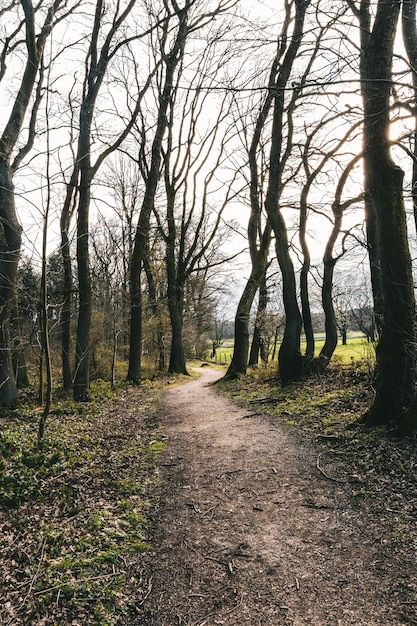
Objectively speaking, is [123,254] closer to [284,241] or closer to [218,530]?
[284,241]

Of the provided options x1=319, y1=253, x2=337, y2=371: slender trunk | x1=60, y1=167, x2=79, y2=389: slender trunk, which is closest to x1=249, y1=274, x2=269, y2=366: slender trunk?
x1=319, y1=253, x2=337, y2=371: slender trunk

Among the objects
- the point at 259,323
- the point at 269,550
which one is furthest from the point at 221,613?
the point at 259,323

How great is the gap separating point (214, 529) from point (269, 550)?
2.29ft

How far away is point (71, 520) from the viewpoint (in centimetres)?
Result: 454

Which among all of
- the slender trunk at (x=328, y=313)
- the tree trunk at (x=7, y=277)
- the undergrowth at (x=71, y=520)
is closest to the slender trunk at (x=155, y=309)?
the slender trunk at (x=328, y=313)

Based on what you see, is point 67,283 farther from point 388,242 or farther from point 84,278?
point 388,242

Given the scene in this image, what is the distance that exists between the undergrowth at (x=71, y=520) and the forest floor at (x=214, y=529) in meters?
0.01

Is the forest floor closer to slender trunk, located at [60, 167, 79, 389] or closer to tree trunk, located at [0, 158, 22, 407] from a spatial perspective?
tree trunk, located at [0, 158, 22, 407]

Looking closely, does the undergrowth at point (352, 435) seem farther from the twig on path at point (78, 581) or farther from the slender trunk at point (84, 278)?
the slender trunk at point (84, 278)

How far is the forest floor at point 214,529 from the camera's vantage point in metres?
3.17

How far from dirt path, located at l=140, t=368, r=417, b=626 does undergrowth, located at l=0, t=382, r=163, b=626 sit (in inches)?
12.4

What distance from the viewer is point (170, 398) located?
43.2 ft

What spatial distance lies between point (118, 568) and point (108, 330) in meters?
18.4

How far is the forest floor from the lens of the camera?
3170 millimetres
